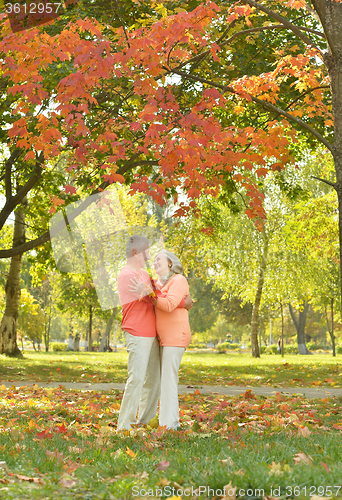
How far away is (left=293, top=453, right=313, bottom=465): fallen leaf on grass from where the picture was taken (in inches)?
120

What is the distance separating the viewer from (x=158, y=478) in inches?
111

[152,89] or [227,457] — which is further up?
[152,89]

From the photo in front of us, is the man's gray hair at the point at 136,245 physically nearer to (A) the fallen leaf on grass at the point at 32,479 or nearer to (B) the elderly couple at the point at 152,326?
(B) the elderly couple at the point at 152,326

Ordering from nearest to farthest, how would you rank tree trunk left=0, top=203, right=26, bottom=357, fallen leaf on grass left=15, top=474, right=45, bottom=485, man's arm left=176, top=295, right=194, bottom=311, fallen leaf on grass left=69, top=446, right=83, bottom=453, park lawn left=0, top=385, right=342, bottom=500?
park lawn left=0, top=385, right=342, bottom=500, fallen leaf on grass left=15, top=474, right=45, bottom=485, fallen leaf on grass left=69, top=446, right=83, bottom=453, man's arm left=176, top=295, right=194, bottom=311, tree trunk left=0, top=203, right=26, bottom=357

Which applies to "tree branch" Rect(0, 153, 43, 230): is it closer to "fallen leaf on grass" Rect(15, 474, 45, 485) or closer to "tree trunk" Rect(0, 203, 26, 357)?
"tree trunk" Rect(0, 203, 26, 357)

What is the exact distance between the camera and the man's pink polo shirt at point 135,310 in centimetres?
468

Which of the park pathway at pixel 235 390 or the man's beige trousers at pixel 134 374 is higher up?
the man's beige trousers at pixel 134 374

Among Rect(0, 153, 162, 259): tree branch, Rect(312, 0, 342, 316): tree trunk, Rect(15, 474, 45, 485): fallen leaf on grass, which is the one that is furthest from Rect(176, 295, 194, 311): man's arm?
Rect(0, 153, 162, 259): tree branch

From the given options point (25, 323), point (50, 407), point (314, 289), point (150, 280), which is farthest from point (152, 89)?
point (25, 323)

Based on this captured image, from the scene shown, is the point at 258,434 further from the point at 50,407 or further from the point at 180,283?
the point at 50,407

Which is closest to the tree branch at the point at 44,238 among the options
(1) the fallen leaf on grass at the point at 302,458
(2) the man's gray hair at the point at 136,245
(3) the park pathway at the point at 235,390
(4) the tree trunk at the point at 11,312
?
(3) the park pathway at the point at 235,390

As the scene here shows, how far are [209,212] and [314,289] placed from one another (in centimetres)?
1193

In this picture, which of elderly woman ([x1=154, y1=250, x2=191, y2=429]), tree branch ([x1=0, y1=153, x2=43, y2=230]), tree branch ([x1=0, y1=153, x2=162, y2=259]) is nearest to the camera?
elderly woman ([x1=154, y1=250, x2=191, y2=429])

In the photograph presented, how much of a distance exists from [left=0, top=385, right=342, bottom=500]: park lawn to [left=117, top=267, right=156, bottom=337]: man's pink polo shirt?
101cm
